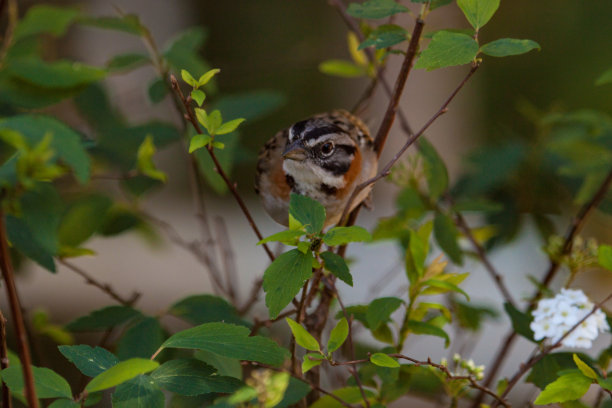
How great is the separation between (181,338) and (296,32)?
11.9 ft

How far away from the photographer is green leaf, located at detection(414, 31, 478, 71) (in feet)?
2.82

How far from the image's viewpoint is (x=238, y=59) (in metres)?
4.11

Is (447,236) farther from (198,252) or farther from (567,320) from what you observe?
(198,252)

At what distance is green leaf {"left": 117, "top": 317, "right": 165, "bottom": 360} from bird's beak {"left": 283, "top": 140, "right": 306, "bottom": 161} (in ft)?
1.35

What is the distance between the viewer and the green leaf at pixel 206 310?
1154 millimetres

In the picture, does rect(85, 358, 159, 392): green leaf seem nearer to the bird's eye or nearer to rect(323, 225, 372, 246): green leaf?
rect(323, 225, 372, 246): green leaf

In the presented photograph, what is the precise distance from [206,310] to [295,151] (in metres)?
0.37

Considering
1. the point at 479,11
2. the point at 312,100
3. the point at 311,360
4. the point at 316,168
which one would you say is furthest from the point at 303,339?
the point at 312,100

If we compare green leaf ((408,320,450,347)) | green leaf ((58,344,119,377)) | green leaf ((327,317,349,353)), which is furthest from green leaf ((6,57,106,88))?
green leaf ((408,320,450,347))

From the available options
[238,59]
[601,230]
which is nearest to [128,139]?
[601,230]

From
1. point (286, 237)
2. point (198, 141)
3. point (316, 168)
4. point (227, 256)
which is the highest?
point (198, 141)

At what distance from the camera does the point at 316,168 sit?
1.42 m

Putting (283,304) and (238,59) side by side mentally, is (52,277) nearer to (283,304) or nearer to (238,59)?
(238,59)

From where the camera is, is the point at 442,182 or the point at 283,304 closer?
the point at 283,304
